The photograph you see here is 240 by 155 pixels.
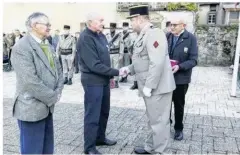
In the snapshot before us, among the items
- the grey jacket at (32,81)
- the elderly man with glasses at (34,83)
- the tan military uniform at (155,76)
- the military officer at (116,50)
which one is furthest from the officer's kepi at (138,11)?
the military officer at (116,50)

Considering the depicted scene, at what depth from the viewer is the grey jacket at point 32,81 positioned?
287 centimetres

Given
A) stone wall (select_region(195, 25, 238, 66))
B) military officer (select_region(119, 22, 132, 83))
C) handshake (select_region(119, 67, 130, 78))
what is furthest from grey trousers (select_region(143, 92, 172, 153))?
stone wall (select_region(195, 25, 238, 66))

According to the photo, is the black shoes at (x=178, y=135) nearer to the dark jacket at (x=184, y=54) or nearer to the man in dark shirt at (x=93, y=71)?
the dark jacket at (x=184, y=54)

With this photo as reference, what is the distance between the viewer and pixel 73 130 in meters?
5.07

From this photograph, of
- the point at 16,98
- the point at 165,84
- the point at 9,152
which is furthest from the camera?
the point at 9,152

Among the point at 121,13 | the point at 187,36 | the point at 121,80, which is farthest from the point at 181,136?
the point at 121,13

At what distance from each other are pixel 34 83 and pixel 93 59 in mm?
1097

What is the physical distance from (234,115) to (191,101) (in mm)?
1385

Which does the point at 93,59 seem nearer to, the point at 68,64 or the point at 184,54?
the point at 184,54

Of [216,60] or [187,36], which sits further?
[216,60]

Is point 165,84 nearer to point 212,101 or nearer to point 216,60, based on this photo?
point 212,101

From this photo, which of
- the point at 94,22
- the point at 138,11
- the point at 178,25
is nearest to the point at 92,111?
the point at 94,22

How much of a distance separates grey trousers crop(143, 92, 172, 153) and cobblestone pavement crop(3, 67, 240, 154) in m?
0.34

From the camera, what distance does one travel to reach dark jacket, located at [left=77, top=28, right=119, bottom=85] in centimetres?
381
